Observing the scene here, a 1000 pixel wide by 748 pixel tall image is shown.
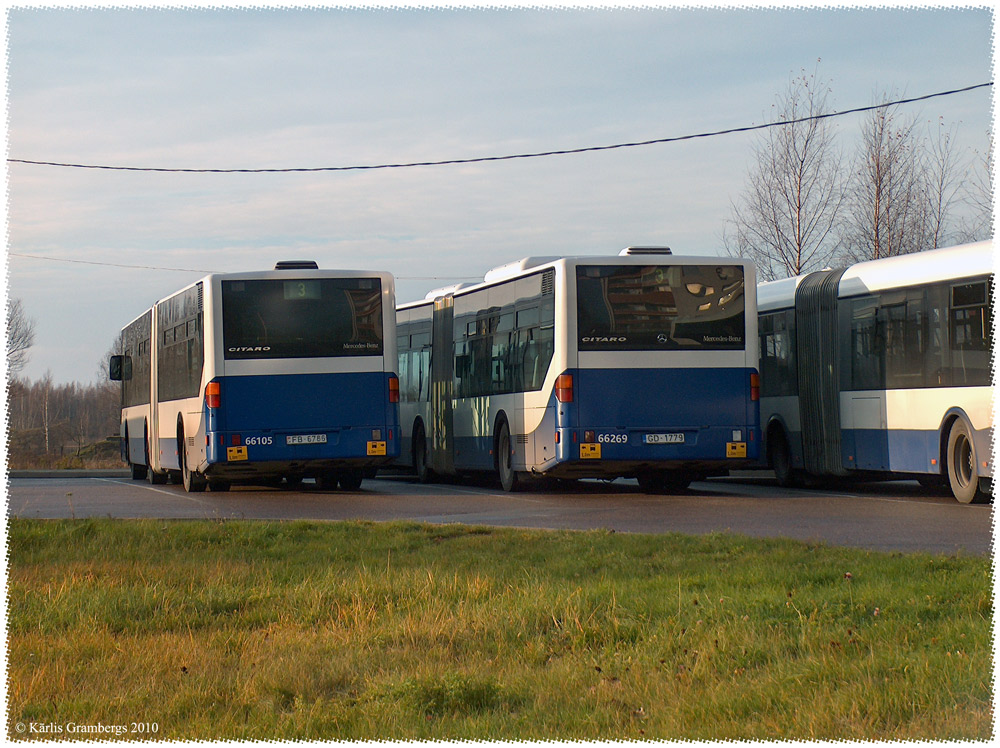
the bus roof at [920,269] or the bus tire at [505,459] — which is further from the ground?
the bus roof at [920,269]

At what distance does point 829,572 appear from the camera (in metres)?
9.23

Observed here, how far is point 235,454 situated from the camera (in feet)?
66.9

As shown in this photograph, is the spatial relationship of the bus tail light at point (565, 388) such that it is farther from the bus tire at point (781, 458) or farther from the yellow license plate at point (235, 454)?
the yellow license plate at point (235, 454)

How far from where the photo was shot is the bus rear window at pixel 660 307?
744 inches

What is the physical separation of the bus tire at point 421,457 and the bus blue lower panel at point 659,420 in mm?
6665

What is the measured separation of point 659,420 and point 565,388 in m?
1.39

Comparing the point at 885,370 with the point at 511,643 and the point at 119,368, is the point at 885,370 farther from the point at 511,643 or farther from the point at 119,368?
the point at 119,368

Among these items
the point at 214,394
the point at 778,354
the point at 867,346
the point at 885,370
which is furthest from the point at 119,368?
the point at 885,370

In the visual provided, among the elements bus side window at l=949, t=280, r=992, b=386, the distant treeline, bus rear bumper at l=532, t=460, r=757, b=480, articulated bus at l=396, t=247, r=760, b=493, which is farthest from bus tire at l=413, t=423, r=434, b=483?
the distant treeline

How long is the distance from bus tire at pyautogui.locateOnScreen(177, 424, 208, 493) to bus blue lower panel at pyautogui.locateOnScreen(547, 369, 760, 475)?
6715mm

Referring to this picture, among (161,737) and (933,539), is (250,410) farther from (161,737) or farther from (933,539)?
(161,737)

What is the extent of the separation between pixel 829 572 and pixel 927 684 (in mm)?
3345

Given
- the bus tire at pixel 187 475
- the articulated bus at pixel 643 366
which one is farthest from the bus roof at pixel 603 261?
the bus tire at pixel 187 475

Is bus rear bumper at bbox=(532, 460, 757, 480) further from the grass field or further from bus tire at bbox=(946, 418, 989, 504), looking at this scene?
the grass field
